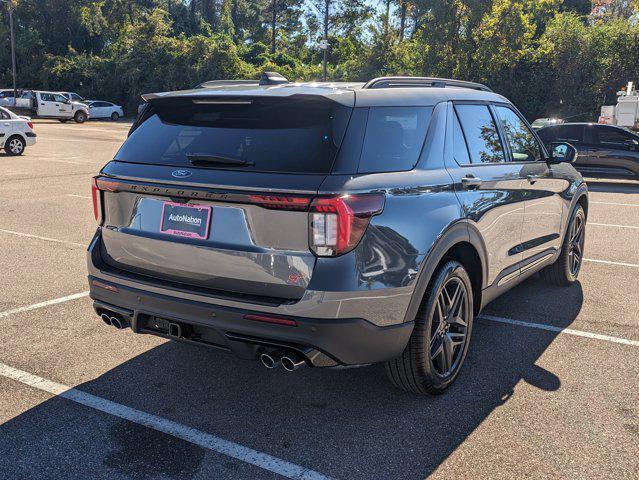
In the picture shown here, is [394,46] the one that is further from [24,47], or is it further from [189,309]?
[189,309]

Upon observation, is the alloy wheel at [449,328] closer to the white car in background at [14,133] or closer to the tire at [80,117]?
the white car in background at [14,133]

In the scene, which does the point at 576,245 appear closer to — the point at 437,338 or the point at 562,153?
the point at 562,153

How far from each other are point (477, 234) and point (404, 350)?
92cm

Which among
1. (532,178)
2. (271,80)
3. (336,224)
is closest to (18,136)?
(271,80)

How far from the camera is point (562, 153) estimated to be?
556cm

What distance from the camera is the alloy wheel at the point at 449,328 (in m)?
3.58

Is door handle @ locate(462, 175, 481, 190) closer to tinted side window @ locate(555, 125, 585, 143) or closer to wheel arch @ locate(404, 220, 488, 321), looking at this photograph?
wheel arch @ locate(404, 220, 488, 321)

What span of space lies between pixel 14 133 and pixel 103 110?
2578 cm

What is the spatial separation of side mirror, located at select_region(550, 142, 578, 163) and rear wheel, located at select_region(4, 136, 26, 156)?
16.4 meters

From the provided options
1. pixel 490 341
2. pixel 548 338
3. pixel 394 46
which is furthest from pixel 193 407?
pixel 394 46

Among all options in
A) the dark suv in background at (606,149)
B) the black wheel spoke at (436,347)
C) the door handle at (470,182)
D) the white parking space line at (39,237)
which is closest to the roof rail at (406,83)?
the door handle at (470,182)

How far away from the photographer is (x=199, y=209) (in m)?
3.10

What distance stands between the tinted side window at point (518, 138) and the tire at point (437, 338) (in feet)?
4.81

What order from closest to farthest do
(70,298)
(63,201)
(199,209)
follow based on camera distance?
(199,209) < (70,298) < (63,201)
